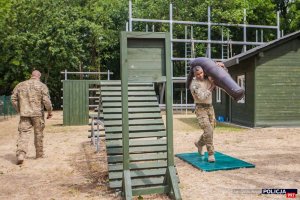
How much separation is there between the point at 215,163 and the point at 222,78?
178cm

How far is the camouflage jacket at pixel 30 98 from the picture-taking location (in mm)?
8086

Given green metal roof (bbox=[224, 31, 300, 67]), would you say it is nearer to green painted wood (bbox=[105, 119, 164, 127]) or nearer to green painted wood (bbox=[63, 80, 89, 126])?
green painted wood (bbox=[63, 80, 89, 126])

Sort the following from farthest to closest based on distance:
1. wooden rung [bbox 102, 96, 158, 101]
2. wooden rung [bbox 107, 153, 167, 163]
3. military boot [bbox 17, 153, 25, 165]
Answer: wooden rung [bbox 102, 96, 158, 101] → military boot [bbox 17, 153, 25, 165] → wooden rung [bbox 107, 153, 167, 163]

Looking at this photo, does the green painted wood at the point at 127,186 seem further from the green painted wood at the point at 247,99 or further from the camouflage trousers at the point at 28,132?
the green painted wood at the point at 247,99

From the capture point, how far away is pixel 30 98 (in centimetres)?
816

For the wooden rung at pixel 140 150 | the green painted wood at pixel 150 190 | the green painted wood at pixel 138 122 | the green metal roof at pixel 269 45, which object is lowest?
the green painted wood at pixel 150 190

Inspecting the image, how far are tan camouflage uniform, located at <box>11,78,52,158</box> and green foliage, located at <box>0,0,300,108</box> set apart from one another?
74.6 ft

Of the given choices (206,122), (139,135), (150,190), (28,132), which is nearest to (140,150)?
(139,135)

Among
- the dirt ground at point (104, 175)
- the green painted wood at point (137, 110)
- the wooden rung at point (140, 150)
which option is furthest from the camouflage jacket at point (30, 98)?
the wooden rung at point (140, 150)

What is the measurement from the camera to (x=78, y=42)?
32.3 m

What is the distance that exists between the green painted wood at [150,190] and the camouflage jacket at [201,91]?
2.32 m

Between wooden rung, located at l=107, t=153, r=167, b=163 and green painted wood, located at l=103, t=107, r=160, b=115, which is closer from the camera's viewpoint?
wooden rung, located at l=107, t=153, r=167, b=163

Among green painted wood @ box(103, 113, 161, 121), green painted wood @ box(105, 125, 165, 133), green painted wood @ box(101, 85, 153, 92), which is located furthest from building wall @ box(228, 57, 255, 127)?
green painted wood @ box(105, 125, 165, 133)

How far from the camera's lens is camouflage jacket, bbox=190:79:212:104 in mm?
7049
